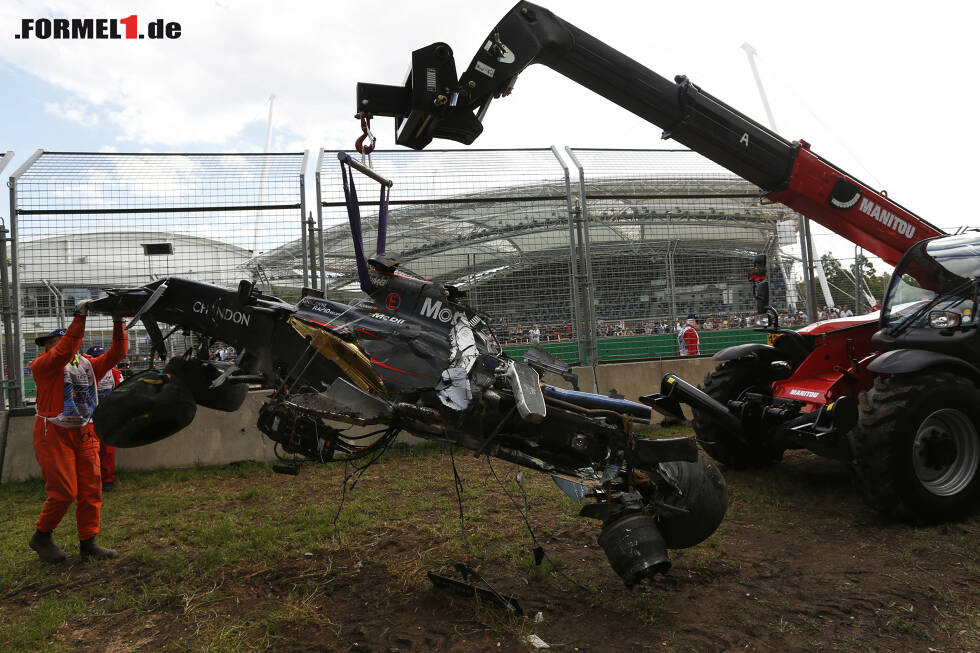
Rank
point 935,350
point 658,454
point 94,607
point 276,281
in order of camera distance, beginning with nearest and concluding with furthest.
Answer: point 658,454
point 94,607
point 935,350
point 276,281

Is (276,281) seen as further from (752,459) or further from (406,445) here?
(752,459)

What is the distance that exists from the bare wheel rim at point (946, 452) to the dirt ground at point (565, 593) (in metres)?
0.32

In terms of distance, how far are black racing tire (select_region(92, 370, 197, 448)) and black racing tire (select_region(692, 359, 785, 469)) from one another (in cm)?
483

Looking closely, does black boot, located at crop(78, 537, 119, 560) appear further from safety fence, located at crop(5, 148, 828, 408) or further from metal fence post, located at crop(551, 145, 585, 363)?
metal fence post, located at crop(551, 145, 585, 363)

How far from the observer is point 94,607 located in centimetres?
390

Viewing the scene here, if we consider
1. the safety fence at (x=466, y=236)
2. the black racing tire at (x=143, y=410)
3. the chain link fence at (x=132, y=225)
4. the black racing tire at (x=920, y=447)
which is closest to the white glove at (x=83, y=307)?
the black racing tire at (x=143, y=410)

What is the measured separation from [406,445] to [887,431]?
5277mm

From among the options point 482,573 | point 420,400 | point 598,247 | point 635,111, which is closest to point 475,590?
point 482,573

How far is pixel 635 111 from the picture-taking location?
6078mm

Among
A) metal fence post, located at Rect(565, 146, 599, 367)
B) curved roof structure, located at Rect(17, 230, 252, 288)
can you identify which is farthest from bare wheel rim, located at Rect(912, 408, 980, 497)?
curved roof structure, located at Rect(17, 230, 252, 288)

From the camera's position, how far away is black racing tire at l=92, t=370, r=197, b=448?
4086 millimetres

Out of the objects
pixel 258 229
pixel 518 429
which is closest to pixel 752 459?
pixel 518 429

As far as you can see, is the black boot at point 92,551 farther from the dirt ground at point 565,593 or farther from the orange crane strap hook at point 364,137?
the orange crane strap hook at point 364,137

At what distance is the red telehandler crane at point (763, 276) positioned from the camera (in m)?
4.68
